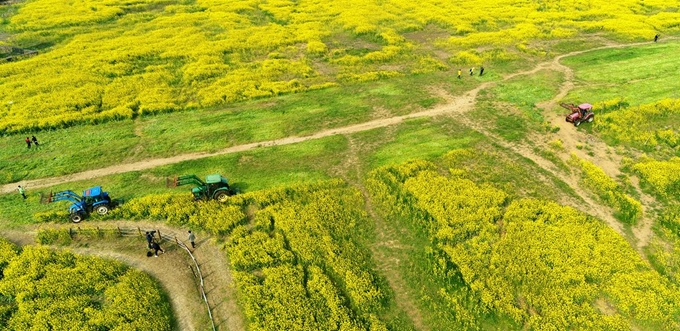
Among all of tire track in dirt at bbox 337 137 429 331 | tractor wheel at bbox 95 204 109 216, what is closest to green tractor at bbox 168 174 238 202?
tractor wheel at bbox 95 204 109 216

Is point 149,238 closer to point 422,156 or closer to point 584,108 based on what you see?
point 422,156

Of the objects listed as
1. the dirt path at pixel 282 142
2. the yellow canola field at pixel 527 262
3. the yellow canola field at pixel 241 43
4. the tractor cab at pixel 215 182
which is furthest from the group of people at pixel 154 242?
the yellow canola field at pixel 241 43

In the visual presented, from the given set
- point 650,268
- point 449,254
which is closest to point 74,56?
point 449,254

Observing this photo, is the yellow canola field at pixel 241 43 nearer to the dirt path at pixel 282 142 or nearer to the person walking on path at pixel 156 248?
the dirt path at pixel 282 142

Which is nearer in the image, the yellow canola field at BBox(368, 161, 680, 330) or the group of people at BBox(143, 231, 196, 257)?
the yellow canola field at BBox(368, 161, 680, 330)

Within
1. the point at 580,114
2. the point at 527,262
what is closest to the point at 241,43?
the point at 580,114

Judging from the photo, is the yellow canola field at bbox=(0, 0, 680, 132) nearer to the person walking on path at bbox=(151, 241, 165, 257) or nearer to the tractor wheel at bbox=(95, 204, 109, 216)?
the tractor wheel at bbox=(95, 204, 109, 216)
